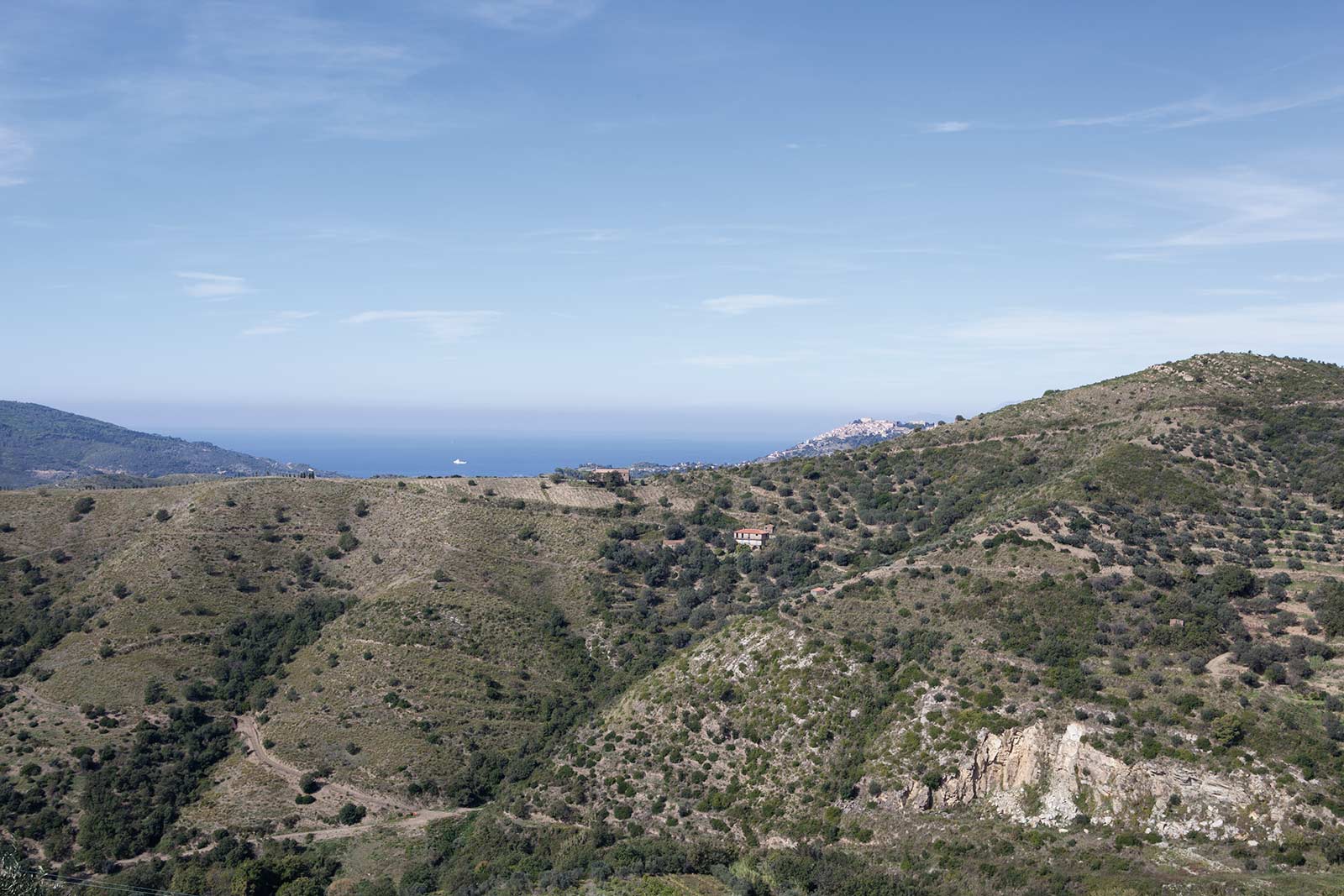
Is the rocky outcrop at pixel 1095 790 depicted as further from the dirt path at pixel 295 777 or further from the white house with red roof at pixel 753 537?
the white house with red roof at pixel 753 537

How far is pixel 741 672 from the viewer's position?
4616cm

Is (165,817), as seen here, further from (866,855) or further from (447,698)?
(866,855)

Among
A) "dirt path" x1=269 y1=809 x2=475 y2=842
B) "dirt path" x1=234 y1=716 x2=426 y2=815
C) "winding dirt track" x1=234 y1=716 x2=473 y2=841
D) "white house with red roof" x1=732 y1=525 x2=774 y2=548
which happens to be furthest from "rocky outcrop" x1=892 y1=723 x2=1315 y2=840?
"white house with red roof" x1=732 y1=525 x2=774 y2=548

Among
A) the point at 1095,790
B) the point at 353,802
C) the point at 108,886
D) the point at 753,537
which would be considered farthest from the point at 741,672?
the point at 108,886

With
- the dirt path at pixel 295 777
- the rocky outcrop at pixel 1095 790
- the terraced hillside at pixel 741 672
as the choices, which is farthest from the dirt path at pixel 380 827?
the rocky outcrop at pixel 1095 790

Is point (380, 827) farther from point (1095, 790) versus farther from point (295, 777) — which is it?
point (1095, 790)

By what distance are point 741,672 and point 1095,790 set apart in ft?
59.6

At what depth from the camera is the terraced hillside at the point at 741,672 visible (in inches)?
1336

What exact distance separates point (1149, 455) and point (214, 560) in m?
70.3

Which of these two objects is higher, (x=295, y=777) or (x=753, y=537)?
(x=753, y=537)

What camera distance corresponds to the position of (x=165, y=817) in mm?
44812

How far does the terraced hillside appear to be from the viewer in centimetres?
3394

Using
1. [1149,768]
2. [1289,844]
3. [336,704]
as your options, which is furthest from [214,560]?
[1289,844]

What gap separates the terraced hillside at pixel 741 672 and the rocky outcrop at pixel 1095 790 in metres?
0.13
